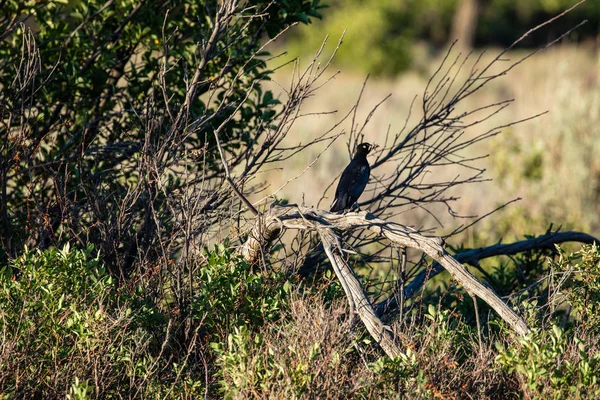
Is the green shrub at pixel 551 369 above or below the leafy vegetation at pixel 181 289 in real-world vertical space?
below

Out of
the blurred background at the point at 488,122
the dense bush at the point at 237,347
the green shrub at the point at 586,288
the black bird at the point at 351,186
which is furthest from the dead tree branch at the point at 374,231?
the black bird at the point at 351,186

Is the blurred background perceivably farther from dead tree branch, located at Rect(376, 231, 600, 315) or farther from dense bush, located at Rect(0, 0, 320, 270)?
dead tree branch, located at Rect(376, 231, 600, 315)

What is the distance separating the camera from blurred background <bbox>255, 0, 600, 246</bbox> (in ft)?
32.6

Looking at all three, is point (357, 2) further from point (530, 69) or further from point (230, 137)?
point (230, 137)

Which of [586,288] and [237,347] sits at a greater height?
[237,347]

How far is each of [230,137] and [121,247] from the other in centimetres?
108

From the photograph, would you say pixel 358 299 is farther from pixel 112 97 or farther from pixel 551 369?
pixel 112 97

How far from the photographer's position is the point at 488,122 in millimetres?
17703

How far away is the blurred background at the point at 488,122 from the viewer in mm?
Answer: 9922

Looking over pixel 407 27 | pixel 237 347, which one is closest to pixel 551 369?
pixel 237 347

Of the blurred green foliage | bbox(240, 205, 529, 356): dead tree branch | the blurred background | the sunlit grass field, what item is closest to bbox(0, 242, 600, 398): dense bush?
bbox(240, 205, 529, 356): dead tree branch

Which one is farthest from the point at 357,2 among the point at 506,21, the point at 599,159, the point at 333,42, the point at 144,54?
the point at 144,54

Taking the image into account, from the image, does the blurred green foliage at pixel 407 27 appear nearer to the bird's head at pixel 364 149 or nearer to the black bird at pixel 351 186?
the bird's head at pixel 364 149

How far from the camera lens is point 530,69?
25.7m
